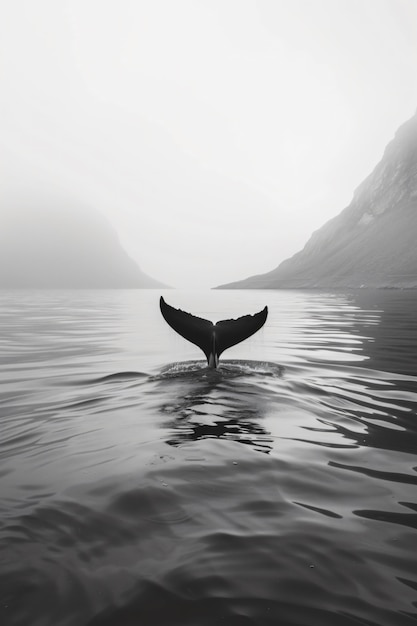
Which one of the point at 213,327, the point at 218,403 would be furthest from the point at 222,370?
the point at 218,403

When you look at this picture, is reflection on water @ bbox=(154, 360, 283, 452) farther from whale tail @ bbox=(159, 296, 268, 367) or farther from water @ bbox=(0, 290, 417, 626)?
whale tail @ bbox=(159, 296, 268, 367)

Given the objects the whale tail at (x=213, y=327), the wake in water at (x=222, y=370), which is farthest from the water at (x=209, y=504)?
the whale tail at (x=213, y=327)

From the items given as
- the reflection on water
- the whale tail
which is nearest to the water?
the reflection on water

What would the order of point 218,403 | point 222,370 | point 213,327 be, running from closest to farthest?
point 218,403
point 213,327
point 222,370

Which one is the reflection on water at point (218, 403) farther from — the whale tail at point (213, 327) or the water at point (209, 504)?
the whale tail at point (213, 327)

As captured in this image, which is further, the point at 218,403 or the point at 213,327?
the point at 213,327

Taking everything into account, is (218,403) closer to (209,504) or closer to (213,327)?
(213,327)

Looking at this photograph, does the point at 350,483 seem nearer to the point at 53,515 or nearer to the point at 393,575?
the point at 393,575

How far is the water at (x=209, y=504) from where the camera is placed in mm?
2758

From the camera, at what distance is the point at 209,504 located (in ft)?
13.2

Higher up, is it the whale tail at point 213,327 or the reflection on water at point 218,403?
the whale tail at point 213,327

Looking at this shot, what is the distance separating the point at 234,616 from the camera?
8.66ft

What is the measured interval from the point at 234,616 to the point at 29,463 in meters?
3.20

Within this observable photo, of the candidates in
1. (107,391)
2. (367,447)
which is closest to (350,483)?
(367,447)
